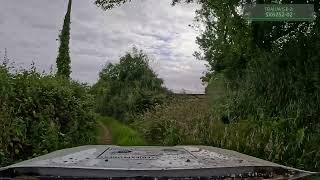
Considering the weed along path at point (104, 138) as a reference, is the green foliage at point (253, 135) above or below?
above

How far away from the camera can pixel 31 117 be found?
29.0 feet

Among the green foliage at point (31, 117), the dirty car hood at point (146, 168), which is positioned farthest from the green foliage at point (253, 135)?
the dirty car hood at point (146, 168)

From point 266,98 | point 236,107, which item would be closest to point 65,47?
point 236,107

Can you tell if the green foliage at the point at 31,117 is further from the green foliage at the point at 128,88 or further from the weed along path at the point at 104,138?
the green foliage at the point at 128,88

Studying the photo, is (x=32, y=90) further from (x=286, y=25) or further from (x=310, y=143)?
(x=286, y=25)

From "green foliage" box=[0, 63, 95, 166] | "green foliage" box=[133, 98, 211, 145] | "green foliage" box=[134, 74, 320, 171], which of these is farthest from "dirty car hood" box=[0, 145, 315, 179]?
"green foliage" box=[133, 98, 211, 145]

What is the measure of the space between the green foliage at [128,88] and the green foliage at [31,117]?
40.7 feet

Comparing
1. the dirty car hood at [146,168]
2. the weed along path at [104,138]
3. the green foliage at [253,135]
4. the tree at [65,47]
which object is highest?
the tree at [65,47]

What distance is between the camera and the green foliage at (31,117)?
7621mm

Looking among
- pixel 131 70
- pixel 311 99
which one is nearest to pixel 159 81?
pixel 131 70

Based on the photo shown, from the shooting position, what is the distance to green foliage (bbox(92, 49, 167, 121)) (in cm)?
2450

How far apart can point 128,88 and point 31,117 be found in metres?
19.1

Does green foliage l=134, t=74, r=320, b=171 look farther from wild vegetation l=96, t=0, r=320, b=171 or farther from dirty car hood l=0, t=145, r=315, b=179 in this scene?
dirty car hood l=0, t=145, r=315, b=179

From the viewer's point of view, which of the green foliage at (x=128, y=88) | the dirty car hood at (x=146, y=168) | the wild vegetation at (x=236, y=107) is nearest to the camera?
the dirty car hood at (x=146, y=168)
